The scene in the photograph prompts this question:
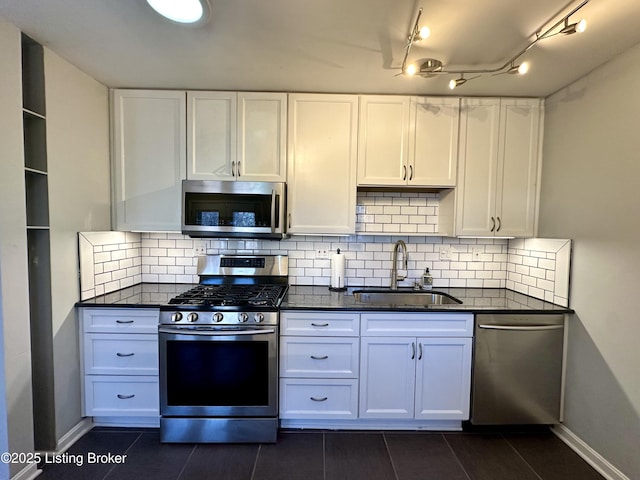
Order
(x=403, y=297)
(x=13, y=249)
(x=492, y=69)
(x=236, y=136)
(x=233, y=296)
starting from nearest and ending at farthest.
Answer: (x=13, y=249) → (x=492, y=69) → (x=233, y=296) → (x=236, y=136) → (x=403, y=297)

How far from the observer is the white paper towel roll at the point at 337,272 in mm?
2516

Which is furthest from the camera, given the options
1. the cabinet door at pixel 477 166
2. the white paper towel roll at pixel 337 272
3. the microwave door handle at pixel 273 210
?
the white paper towel roll at pixel 337 272

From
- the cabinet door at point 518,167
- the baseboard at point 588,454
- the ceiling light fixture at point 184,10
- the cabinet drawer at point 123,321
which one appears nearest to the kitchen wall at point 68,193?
the cabinet drawer at point 123,321

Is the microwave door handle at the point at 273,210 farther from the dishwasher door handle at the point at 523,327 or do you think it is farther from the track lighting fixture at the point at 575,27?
the track lighting fixture at the point at 575,27

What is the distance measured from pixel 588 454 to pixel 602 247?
4.29 ft

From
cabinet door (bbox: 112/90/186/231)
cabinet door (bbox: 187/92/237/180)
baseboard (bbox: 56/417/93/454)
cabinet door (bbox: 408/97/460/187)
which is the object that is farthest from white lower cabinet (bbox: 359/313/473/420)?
baseboard (bbox: 56/417/93/454)

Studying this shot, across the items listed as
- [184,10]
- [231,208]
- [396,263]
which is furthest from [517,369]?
[184,10]

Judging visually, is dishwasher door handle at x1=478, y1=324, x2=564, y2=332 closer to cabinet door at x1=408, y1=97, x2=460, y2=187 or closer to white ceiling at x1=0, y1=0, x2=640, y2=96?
cabinet door at x1=408, y1=97, x2=460, y2=187

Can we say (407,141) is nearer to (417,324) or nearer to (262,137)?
(262,137)

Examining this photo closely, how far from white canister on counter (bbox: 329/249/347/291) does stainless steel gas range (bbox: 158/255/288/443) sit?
0.67m

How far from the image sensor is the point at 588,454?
192cm

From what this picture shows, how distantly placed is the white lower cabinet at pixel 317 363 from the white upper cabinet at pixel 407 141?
3.57ft

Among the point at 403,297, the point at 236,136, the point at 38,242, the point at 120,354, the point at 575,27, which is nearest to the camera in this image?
the point at 575,27

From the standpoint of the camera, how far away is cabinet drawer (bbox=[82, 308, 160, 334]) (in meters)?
2.06
